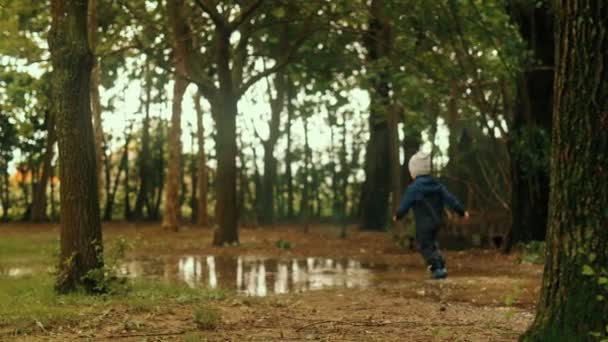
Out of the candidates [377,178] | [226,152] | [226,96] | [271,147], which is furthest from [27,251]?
[271,147]

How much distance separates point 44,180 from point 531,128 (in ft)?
79.9

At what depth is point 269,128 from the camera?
4259 centimetres

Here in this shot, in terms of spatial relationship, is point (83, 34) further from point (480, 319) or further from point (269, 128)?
point (269, 128)

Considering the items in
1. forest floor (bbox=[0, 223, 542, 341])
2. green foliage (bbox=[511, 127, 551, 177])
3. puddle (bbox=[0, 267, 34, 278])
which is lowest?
forest floor (bbox=[0, 223, 542, 341])

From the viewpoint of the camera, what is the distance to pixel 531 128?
20.1 metres


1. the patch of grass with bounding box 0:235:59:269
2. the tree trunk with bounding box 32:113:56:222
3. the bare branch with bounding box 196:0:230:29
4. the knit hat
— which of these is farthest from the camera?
the tree trunk with bounding box 32:113:56:222

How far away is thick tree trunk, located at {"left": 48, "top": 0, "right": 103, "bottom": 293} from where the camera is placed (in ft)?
37.2

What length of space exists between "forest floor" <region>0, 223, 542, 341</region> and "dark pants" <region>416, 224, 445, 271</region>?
343 mm

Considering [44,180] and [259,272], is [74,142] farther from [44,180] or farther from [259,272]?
[44,180]

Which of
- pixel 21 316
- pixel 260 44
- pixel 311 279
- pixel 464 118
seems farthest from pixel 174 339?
pixel 260 44

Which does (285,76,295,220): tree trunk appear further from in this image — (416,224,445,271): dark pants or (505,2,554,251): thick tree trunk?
(416,224,445,271): dark pants

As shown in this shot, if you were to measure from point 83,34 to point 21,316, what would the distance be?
3.75m

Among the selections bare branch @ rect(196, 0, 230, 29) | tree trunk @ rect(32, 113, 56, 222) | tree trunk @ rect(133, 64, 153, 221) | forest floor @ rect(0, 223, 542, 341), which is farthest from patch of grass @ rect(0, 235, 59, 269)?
tree trunk @ rect(133, 64, 153, 221)

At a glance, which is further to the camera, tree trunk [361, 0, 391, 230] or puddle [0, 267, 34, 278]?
tree trunk [361, 0, 391, 230]
